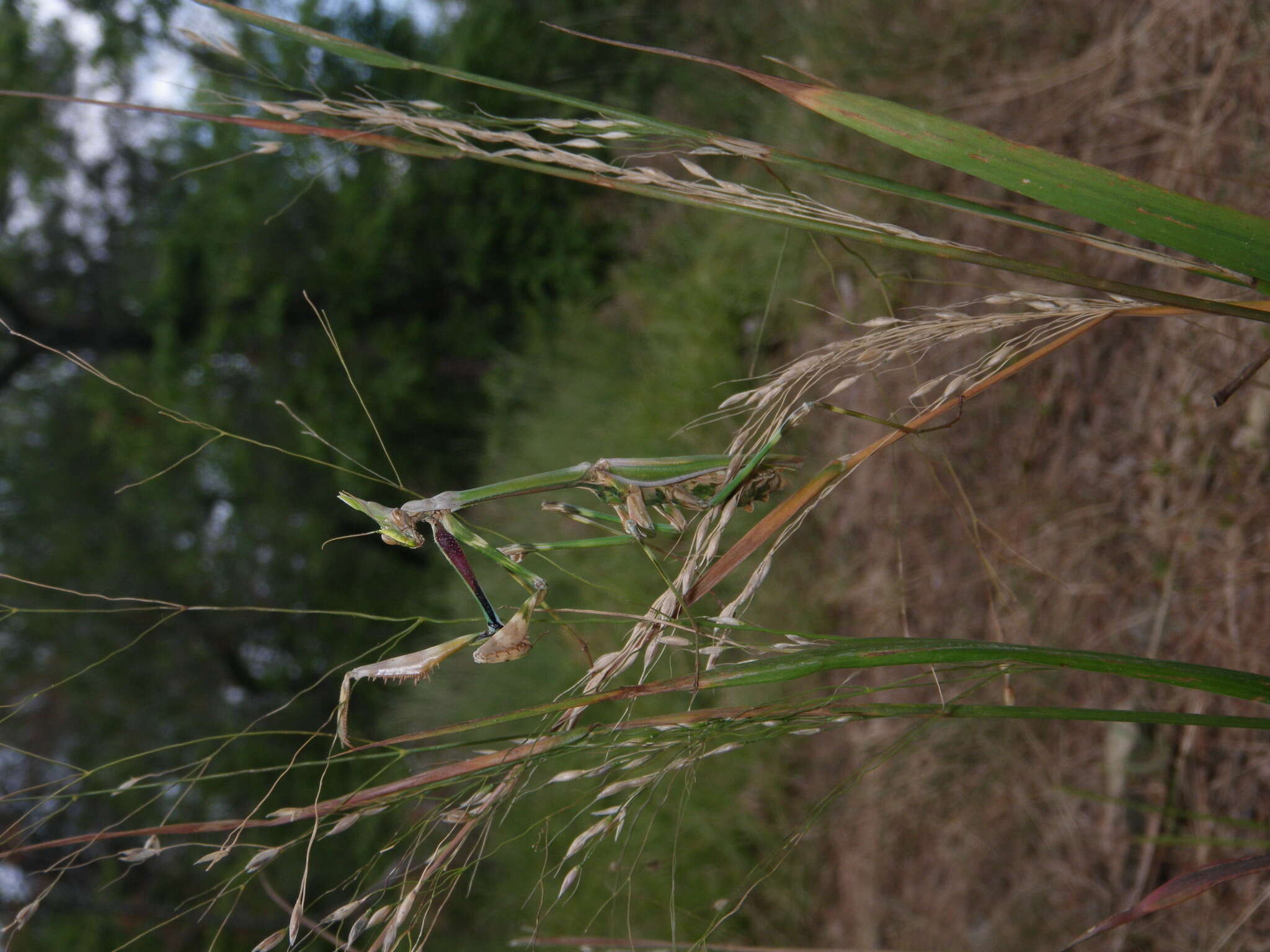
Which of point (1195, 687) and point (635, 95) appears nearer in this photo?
point (1195, 687)

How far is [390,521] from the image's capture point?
2.23ft

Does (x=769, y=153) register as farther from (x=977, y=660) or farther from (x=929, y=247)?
(x=977, y=660)

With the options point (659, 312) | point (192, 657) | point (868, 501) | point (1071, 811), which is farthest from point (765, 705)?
point (192, 657)

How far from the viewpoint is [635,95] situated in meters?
3.70

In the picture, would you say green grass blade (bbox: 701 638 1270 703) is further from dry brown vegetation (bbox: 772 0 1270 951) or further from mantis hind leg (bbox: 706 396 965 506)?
dry brown vegetation (bbox: 772 0 1270 951)

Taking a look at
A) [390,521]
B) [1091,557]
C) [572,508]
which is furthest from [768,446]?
[1091,557]

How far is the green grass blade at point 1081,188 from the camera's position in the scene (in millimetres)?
539

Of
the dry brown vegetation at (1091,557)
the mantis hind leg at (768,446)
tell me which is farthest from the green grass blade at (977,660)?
the dry brown vegetation at (1091,557)

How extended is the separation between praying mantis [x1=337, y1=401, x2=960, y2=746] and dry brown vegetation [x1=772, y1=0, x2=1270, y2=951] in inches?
17.3

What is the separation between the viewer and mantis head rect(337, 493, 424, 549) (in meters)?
0.67

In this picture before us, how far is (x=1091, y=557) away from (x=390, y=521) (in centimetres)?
144

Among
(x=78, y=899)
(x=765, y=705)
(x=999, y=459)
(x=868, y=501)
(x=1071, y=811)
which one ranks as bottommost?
(x=78, y=899)

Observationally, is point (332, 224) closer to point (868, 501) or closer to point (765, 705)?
point (868, 501)

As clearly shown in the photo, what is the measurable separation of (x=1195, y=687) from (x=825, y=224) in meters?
0.40
